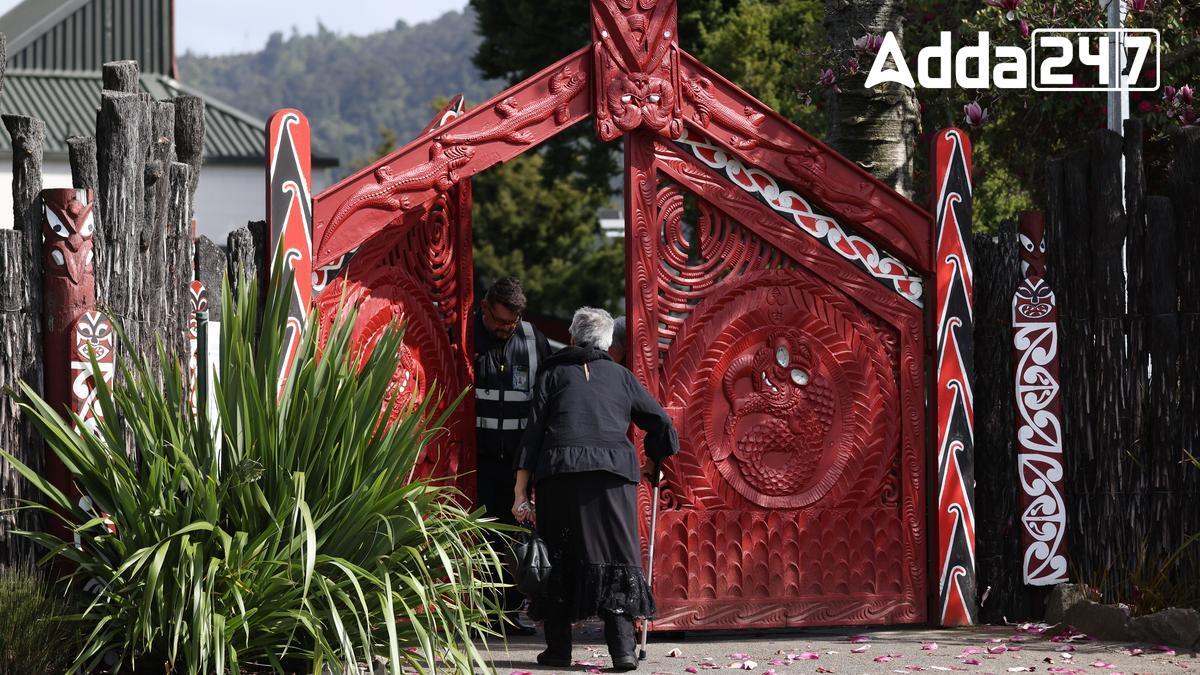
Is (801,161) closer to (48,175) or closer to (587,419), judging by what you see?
(587,419)

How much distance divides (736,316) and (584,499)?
1.47 metres

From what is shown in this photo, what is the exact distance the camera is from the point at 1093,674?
271 inches

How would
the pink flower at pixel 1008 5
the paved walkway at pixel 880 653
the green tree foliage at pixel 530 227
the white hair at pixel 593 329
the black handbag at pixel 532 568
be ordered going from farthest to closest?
the green tree foliage at pixel 530 227
the pink flower at pixel 1008 5
the white hair at pixel 593 329
the paved walkway at pixel 880 653
the black handbag at pixel 532 568

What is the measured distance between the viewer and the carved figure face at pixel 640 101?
26.2ft

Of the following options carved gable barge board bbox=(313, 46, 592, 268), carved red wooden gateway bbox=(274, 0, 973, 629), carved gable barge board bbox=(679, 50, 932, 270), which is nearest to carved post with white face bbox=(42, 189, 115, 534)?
carved gable barge board bbox=(313, 46, 592, 268)

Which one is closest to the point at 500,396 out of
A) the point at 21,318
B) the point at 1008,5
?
the point at 21,318

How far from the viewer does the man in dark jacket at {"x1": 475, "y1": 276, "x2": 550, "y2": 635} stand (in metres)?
8.13

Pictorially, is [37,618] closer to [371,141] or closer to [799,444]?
[799,444]

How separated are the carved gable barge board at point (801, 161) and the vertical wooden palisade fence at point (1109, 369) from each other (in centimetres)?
48

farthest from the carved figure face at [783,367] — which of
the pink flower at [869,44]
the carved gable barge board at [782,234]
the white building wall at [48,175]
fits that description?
the white building wall at [48,175]

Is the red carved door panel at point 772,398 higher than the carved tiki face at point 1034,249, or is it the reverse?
the carved tiki face at point 1034,249

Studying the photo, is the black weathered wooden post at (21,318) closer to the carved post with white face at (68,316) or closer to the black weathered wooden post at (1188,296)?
the carved post with white face at (68,316)

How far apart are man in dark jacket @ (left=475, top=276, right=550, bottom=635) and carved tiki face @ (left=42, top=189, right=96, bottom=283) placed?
2.15 metres

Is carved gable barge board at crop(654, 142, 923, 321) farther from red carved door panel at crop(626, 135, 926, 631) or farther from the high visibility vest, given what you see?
the high visibility vest
